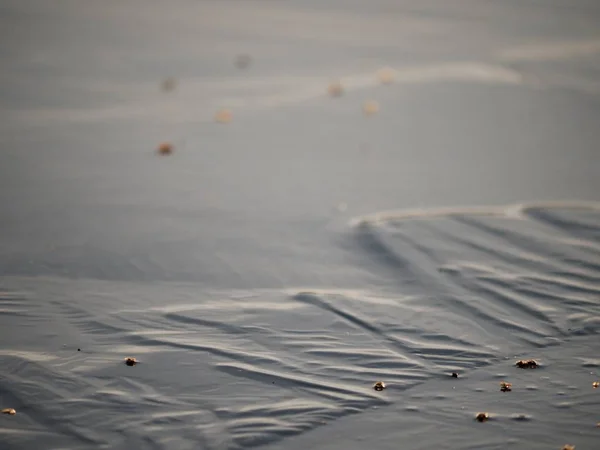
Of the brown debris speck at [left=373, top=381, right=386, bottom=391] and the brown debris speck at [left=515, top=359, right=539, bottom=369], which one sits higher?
the brown debris speck at [left=515, top=359, right=539, bottom=369]

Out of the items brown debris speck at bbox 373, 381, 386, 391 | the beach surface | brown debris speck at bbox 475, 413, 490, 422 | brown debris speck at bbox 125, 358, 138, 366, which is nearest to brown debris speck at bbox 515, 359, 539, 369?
the beach surface

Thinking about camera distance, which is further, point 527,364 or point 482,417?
point 527,364

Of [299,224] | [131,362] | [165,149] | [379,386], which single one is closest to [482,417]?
[379,386]

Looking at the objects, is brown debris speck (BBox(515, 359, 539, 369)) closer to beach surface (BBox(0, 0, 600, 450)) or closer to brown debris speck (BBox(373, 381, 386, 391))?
beach surface (BBox(0, 0, 600, 450))

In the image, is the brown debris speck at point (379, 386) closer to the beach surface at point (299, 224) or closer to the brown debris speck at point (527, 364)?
the beach surface at point (299, 224)

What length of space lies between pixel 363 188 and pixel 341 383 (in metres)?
2.05

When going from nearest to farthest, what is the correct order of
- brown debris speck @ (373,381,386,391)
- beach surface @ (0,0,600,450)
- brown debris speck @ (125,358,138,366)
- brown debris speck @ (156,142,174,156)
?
beach surface @ (0,0,600,450) < brown debris speck @ (373,381,386,391) < brown debris speck @ (125,358,138,366) < brown debris speck @ (156,142,174,156)

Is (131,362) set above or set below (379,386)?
above

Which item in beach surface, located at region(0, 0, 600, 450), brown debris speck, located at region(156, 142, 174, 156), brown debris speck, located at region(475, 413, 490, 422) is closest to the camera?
brown debris speck, located at region(475, 413, 490, 422)

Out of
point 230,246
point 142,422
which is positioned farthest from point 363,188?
point 142,422

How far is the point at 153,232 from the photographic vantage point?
482 centimetres

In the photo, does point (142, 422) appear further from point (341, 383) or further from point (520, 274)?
point (520, 274)

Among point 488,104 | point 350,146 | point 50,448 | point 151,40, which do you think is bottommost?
point 50,448

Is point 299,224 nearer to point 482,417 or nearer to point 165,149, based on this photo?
point 165,149
